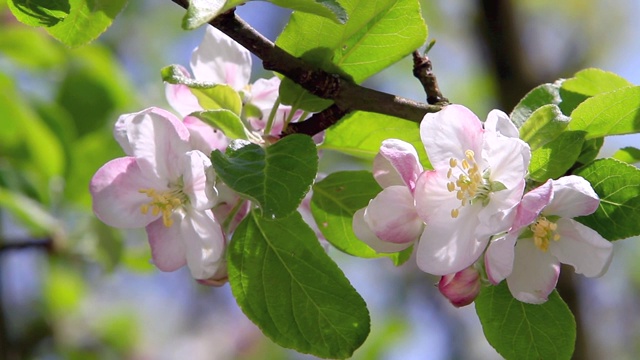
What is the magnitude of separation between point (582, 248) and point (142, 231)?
235cm

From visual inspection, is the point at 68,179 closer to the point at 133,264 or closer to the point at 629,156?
the point at 133,264

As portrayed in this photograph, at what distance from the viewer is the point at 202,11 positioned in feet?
2.43

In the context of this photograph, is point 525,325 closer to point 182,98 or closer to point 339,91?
point 339,91

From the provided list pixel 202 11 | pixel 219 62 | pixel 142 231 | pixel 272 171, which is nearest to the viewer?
pixel 202 11

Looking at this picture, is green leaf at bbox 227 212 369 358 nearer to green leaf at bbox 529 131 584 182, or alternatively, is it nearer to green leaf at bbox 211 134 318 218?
green leaf at bbox 211 134 318 218

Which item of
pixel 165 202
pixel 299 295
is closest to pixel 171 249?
pixel 165 202

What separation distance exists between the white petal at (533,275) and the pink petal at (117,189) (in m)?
0.43

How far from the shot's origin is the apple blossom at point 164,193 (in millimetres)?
958

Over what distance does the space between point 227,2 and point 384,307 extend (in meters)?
3.66

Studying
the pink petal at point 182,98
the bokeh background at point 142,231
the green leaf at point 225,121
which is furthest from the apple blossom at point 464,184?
the bokeh background at point 142,231

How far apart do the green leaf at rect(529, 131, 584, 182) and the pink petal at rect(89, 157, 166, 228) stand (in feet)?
1.49

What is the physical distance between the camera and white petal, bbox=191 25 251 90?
1163 millimetres

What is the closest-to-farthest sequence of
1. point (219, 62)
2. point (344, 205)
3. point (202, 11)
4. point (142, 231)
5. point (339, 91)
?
point (202, 11), point (339, 91), point (344, 205), point (219, 62), point (142, 231)

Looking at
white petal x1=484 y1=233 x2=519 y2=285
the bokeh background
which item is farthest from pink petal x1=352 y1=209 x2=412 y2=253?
the bokeh background
